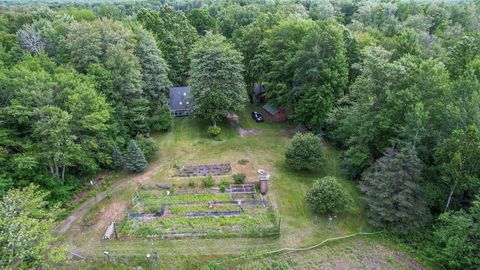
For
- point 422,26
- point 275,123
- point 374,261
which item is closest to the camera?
point 374,261

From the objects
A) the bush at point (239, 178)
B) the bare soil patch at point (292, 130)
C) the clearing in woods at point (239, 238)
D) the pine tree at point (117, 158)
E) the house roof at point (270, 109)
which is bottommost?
the clearing in woods at point (239, 238)

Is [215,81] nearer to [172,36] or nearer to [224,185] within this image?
[224,185]

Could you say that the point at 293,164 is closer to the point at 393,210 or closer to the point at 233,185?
the point at 233,185

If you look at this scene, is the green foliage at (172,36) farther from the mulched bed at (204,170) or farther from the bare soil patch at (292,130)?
the mulched bed at (204,170)

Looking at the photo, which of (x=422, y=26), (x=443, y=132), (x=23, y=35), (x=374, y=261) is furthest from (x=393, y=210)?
(x=23, y=35)

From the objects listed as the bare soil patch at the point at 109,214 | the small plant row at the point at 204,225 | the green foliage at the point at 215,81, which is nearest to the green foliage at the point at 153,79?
the green foliage at the point at 215,81

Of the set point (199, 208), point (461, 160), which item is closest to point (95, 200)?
point (199, 208)
